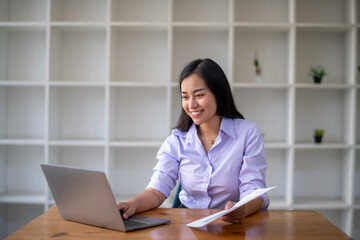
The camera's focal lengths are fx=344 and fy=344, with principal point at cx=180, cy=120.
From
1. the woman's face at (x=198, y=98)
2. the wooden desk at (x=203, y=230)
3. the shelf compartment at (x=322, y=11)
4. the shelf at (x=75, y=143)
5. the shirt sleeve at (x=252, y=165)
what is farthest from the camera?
the shelf compartment at (x=322, y=11)

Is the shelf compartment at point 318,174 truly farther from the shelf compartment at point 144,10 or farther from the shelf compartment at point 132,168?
the shelf compartment at point 144,10

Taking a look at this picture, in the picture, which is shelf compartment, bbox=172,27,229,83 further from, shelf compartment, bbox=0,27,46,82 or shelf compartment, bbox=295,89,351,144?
shelf compartment, bbox=0,27,46,82

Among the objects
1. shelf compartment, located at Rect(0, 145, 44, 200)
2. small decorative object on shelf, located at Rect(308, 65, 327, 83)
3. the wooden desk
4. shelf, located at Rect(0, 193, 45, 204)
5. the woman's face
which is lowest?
shelf, located at Rect(0, 193, 45, 204)

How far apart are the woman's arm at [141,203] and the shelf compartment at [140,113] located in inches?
66.9

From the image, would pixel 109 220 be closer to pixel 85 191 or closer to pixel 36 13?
pixel 85 191

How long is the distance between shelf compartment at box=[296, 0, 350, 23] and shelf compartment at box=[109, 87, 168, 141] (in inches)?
60.3

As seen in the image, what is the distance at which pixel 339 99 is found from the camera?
10.9ft

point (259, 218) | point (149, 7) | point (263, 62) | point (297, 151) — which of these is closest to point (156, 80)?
point (149, 7)

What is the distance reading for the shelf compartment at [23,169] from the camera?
3.34 metres

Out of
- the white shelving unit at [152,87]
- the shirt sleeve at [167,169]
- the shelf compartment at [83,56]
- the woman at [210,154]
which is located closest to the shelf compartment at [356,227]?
the white shelving unit at [152,87]

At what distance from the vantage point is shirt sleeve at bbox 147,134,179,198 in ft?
Answer: 5.67

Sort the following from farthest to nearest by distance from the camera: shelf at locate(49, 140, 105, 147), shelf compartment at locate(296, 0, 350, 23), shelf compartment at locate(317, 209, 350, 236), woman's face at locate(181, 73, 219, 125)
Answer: shelf compartment at locate(317, 209, 350, 236) → shelf compartment at locate(296, 0, 350, 23) → shelf at locate(49, 140, 105, 147) → woman's face at locate(181, 73, 219, 125)

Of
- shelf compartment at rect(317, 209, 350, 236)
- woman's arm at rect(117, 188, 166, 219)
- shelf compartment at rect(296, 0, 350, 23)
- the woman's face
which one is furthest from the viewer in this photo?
shelf compartment at rect(317, 209, 350, 236)

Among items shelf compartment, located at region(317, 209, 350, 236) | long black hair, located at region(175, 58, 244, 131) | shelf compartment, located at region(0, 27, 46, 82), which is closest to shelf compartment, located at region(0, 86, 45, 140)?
shelf compartment, located at region(0, 27, 46, 82)
